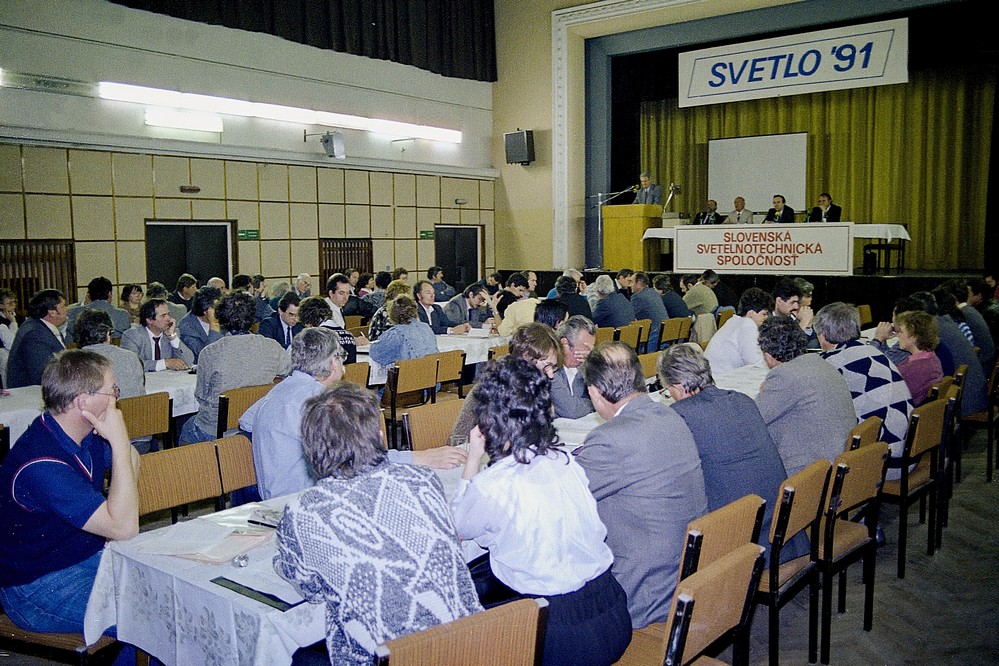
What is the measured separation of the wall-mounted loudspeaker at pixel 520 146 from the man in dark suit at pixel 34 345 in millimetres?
11136

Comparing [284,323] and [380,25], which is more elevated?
[380,25]

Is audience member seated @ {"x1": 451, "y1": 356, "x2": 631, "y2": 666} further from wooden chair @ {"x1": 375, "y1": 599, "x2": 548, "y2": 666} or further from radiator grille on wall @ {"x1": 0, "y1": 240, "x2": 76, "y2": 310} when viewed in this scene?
radiator grille on wall @ {"x1": 0, "y1": 240, "x2": 76, "y2": 310}

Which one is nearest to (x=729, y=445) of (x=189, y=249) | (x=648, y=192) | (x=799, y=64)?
(x=189, y=249)

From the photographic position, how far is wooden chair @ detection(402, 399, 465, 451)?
3.92 m

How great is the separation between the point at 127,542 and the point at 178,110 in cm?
1024

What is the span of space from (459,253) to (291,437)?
12887 mm

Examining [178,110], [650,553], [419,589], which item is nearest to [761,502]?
[650,553]

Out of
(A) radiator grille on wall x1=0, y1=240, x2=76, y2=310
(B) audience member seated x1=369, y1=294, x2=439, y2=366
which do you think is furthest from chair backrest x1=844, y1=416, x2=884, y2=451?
(A) radiator grille on wall x1=0, y1=240, x2=76, y2=310

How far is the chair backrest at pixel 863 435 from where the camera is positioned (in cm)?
347

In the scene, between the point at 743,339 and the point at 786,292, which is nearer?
the point at 743,339

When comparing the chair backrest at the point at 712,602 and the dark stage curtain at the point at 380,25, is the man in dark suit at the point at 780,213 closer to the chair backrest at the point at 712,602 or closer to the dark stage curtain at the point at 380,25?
the dark stage curtain at the point at 380,25

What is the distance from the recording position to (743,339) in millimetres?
5766

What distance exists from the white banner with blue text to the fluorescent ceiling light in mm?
7773

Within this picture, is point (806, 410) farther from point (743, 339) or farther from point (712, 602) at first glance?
point (743, 339)
